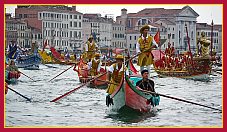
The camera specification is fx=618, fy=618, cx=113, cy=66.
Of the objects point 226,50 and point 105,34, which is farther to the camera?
point 105,34

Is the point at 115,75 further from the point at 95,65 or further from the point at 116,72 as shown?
the point at 95,65

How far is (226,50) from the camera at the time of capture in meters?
5.33

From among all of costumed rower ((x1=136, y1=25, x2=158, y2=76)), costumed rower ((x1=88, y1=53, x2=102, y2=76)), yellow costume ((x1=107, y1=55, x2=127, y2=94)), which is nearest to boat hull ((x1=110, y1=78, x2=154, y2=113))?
yellow costume ((x1=107, y1=55, x2=127, y2=94))

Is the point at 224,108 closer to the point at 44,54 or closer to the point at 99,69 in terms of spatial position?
the point at 99,69

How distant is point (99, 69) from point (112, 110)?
276 cm

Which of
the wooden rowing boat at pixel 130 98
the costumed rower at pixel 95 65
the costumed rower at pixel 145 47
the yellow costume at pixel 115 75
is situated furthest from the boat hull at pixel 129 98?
the costumed rower at pixel 95 65

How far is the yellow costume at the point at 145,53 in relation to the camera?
6344 mm

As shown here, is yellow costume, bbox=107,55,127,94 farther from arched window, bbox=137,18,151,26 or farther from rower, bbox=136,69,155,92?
arched window, bbox=137,18,151,26

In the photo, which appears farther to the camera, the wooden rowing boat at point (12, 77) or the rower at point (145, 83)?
the wooden rowing boat at point (12, 77)

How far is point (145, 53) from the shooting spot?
21.0 feet

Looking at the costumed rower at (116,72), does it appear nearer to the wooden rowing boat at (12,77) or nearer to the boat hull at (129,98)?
the boat hull at (129,98)

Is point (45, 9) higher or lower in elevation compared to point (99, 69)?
higher

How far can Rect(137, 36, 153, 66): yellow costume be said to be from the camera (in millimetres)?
6344

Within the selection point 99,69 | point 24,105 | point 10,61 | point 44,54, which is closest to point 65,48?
point 44,54
